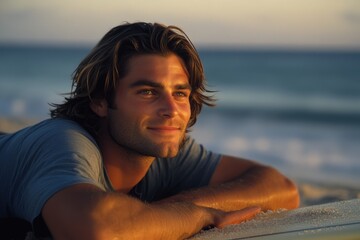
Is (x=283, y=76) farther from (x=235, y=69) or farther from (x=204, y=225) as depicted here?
(x=204, y=225)

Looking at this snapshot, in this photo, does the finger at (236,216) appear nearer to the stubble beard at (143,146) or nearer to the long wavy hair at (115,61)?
the stubble beard at (143,146)

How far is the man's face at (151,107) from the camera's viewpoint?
2971 millimetres

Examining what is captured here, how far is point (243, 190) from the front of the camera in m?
3.32

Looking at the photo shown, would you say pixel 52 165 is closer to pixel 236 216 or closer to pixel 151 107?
pixel 151 107

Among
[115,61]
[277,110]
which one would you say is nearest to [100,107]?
[115,61]

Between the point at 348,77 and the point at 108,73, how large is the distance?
32.4 meters

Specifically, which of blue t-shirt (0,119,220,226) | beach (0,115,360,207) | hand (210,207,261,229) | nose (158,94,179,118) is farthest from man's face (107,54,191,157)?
beach (0,115,360,207)

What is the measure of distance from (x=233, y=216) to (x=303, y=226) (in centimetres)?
36

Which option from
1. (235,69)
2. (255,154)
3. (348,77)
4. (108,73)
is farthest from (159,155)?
(235,69)

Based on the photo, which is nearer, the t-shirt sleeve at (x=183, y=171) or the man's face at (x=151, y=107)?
the man's face at (x=151, y=107)

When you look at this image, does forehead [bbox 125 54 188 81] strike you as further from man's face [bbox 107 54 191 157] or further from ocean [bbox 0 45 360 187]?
ocean [bbox 0 45 360 187]

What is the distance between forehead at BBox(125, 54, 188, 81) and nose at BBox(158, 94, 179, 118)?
92mm

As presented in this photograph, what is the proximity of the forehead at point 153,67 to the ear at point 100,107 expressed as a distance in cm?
18

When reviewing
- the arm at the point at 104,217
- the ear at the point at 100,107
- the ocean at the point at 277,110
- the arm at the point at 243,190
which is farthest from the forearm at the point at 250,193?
the ocean at the point at 277,110
